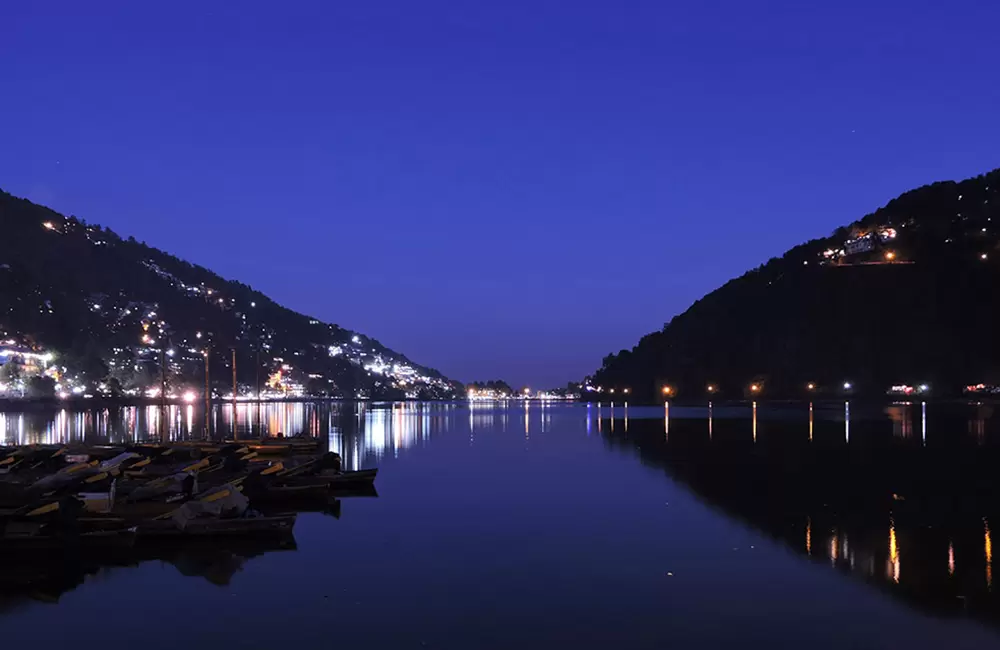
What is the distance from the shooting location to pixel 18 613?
1473 centimetres

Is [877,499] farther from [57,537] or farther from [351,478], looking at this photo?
[57,537]

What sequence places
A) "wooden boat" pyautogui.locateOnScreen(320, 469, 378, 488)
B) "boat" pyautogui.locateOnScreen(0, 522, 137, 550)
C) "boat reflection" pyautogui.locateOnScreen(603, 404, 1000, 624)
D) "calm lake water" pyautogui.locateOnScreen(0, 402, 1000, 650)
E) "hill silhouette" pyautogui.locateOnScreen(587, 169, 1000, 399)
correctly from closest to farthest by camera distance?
"calm lake water" pyautogui.locateOnScreen(0, 402, 1000, 650), "boat reflection" pyautogui.locateOnScreen(603, 404, 1000, 624), "boat" pyautogui.locateOnScreen(0, 522, 137, 550), "wooden boat" pyautogui.locateOnScreen(320, 469, 378, 488), "hill silhouette" pyautogui.locateOnScreen(587, 169, 1000, 399)

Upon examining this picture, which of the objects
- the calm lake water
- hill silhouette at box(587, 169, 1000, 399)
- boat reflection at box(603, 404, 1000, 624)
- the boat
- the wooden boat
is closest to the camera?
the calm lake water

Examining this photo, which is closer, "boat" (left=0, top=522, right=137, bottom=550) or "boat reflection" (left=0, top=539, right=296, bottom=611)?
"boat reflection" (left=0, top=539, right=296, bottom=611)

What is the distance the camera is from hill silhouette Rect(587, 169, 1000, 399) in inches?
5723

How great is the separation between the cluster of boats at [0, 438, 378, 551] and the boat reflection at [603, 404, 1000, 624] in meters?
14.0

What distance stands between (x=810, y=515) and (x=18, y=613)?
20.4 m

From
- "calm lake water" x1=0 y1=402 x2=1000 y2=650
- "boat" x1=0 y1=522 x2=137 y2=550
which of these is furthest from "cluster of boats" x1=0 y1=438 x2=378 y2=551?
"calm lake water" x1=0 y1=402 x2=1000 y2=650

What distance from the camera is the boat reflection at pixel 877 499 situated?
16.3 metres

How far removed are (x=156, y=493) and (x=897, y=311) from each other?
16130 centimetres

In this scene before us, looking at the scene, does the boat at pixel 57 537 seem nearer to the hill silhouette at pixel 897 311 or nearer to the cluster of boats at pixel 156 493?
the cluster of boats at pixel 156 493

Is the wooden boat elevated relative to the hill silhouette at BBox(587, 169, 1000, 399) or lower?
lower

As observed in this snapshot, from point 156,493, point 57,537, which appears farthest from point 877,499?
point 57,537

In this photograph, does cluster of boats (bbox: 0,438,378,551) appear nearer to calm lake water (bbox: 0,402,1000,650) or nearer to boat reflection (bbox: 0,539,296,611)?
boat reflection (bbox: 0,539,296,611)
